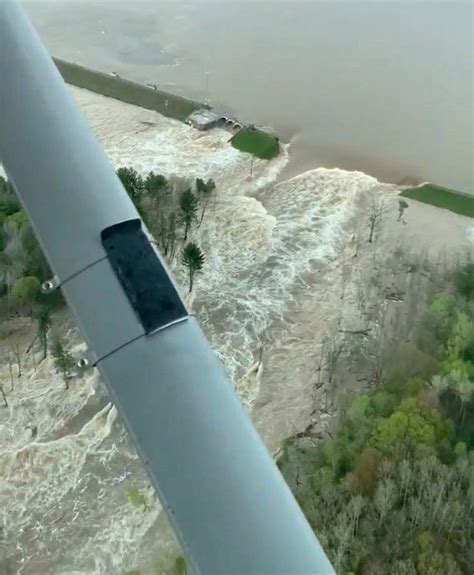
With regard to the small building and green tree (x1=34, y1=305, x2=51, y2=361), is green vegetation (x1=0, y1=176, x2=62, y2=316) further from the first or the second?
the small building

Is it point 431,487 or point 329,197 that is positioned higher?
point 431,487

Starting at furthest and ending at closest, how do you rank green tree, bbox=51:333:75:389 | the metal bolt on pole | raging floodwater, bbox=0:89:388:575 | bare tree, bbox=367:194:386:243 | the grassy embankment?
the grassy embankment, bare tree, bbox=367:194:386:243, green tree, bbox=51:333:75:389, raging floodwater, bbox=0:89:388:575, the metal bolt on pole

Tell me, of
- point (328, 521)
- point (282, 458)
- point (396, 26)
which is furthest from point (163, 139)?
point (328, 521)

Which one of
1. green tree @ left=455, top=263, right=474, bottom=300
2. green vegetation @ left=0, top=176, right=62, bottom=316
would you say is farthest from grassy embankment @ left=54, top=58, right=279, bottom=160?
green vegetation @ left=0, top=176, right=62, bottom=316

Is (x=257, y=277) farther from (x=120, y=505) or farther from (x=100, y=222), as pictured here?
(x=100, y=222)

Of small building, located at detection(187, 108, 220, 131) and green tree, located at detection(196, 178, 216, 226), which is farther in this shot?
small building, located at detection(187, 108, 220, 131)

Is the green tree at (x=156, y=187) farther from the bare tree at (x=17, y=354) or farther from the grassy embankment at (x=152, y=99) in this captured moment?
the bare tree at (x=17, y=354)

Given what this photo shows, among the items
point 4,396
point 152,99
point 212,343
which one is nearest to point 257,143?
point 152,99
